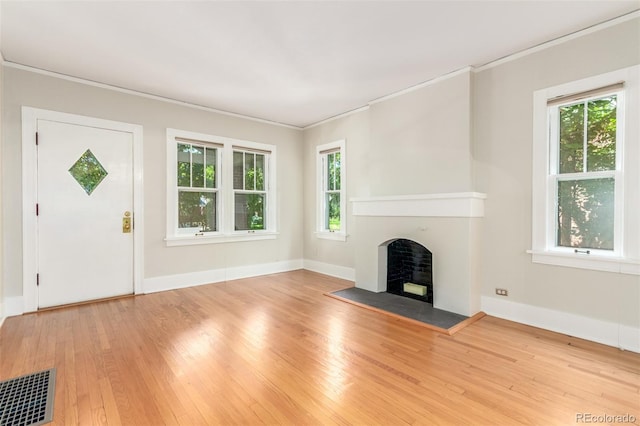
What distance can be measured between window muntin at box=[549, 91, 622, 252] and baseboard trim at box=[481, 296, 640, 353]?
655mm

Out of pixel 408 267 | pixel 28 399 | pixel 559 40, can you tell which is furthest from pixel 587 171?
pixel 28 399

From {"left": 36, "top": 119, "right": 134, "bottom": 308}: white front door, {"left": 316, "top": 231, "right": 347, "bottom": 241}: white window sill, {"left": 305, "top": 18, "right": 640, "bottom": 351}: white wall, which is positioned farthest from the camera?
{"left": 316, "top": 231, "right": 347, "bottom": 241}: white window sill

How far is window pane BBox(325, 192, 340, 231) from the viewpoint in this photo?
17.5 feet

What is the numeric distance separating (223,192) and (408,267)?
119 inches

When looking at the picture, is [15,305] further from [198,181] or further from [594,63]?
[594,63]

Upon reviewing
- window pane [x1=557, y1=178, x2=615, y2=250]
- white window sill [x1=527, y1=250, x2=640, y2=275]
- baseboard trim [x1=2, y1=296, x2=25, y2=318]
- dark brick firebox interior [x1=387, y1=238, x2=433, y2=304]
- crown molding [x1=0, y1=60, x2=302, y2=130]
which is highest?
crown molding [x1=0, y1=60, x2=302, y2=130]

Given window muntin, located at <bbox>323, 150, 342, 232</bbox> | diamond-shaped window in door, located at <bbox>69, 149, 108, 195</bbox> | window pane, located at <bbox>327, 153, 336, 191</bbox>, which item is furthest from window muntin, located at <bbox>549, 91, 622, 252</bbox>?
diamond-shaped window in door, located at <bbox>69, 149, 108, 195</bbox>

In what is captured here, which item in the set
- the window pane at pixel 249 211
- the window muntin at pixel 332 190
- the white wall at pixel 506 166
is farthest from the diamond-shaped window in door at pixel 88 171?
the white wall at pixel 506 166

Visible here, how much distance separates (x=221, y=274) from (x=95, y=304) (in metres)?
1.65

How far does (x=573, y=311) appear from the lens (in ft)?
9.18

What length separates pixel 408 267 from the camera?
4.04 meters

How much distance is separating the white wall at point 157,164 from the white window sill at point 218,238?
8cm

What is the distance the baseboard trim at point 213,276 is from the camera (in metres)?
4.26

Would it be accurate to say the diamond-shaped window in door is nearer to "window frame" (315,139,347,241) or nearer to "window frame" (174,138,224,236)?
"window frame" (174,138,224,236)
